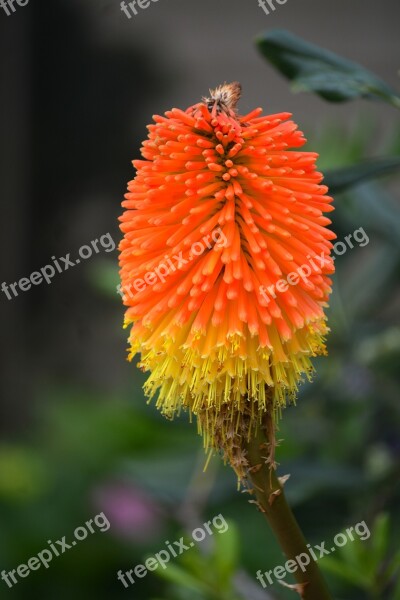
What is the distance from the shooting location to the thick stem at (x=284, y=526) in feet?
3.18

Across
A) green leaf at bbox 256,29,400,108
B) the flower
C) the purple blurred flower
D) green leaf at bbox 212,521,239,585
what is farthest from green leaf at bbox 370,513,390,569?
the purple blurred flower

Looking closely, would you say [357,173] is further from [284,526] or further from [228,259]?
[284,526]

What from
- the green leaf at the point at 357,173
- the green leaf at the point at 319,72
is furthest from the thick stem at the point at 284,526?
the green leaf at the point at 319,72

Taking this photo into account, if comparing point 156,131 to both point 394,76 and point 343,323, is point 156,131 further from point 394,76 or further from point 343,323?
point 394,76

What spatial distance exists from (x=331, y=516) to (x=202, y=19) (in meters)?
4.35

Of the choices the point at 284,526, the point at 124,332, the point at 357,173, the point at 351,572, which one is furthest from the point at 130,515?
the point at 284,526

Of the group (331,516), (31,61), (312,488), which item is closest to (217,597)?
(312,488)

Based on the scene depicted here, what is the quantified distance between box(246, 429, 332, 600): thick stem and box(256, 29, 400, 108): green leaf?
69 centimetres

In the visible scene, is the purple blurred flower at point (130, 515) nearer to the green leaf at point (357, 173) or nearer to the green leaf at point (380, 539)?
the green leaf at point (380, 539)

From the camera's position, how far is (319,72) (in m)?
1.44

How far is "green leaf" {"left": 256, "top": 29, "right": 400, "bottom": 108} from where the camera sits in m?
1.40

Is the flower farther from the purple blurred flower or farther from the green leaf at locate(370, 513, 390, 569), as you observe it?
the purple blurred flower

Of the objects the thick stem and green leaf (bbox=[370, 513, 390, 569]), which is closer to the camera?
the thick stem

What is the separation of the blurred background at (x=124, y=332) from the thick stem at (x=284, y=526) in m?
0.33
